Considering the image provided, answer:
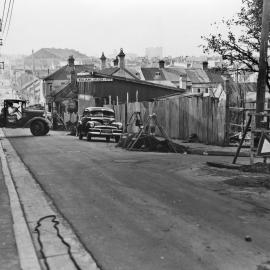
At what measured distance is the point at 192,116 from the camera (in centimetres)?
2298

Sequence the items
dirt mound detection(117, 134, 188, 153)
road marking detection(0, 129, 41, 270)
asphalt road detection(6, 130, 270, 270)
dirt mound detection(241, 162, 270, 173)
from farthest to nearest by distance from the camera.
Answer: dirt mound detection(117, 134, 188, 153) → dirt mound detection(241, 162, 270, 173) → asphalt road detection(6, 130, 270, 270) → road marking detection(0, 129, 41, 270)

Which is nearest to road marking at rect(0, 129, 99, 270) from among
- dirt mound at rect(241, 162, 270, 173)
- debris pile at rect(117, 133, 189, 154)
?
dirt mound at rect(241, 162, 270, 173)

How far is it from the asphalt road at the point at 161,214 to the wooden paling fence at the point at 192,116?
286 inches

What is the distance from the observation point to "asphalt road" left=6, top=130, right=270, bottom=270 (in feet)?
18.4

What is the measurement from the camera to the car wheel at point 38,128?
3038cm

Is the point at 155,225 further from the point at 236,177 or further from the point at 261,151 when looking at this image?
the point at 261,151

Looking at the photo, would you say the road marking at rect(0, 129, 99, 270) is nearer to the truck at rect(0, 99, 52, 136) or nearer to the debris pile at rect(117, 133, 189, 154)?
the debris pile at rect(117, 133, 189, 154)

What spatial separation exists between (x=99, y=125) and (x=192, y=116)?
17.6 ft

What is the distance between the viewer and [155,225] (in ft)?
23.0

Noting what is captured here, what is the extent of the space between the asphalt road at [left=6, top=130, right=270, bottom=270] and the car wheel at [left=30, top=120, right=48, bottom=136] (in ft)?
56.0

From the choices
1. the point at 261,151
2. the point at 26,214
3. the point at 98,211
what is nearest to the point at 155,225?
the point at 98,211

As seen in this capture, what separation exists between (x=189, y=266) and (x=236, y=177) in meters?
6.48

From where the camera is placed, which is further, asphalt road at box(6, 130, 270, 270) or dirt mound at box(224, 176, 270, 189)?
dirt mound at box(224, 176, 270, 189)

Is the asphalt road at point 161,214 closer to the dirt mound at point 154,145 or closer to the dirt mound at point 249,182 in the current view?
the dirt mound at point 249,182
